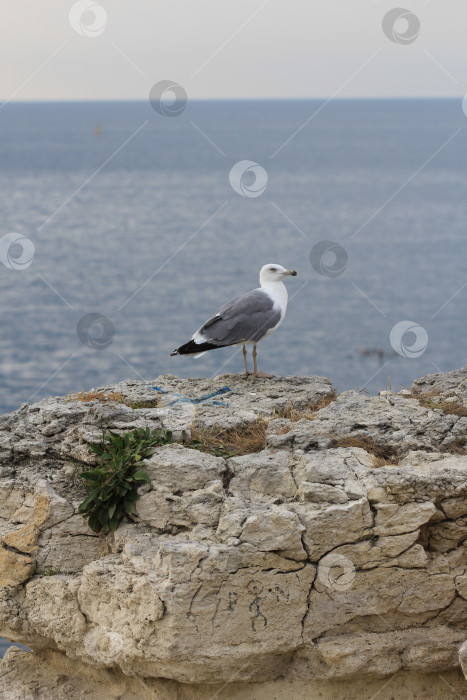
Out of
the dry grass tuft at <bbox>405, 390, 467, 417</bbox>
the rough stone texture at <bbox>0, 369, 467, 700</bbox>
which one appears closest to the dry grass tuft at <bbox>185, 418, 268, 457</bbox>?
the rough stone texture at <bbox>0, 369, 467, 700</bbox>

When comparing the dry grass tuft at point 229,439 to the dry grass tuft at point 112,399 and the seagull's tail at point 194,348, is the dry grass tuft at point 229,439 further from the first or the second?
the seagull's tail at point 194,348

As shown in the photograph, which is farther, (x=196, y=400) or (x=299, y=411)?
(x=196, y=400)

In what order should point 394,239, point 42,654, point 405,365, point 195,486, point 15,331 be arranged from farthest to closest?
1. point 394,239
2. point 15,331
3. point 405,365
4. point 42,654
5. point 195,486

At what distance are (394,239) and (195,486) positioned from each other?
107 metres

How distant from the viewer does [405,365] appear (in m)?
66.6

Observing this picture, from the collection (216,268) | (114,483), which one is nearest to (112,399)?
(114,483)

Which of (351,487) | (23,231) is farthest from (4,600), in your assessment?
(23,231)

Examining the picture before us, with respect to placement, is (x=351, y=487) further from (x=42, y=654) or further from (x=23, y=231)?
(x=23, y=231)

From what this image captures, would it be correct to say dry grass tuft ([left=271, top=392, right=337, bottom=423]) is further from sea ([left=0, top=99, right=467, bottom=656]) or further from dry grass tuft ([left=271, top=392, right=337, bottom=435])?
sea ([left=0, top=99, right=467, bottom=656])

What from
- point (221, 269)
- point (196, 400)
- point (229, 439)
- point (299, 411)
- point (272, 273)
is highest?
point (221, 269)

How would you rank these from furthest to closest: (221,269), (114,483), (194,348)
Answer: (221,269) < (194,348) < (114,483)

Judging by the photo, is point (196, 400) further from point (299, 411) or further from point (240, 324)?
point (240, 324)

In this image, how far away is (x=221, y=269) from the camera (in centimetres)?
9319

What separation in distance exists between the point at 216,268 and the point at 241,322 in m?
81.0
